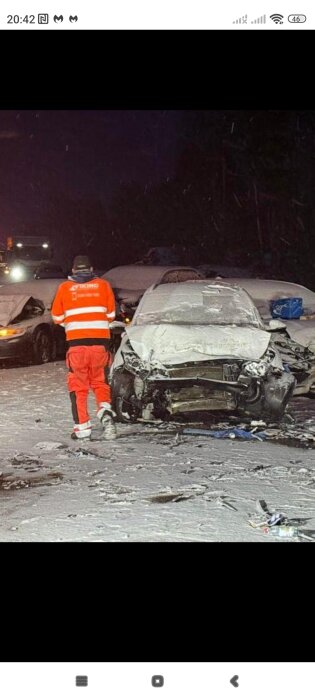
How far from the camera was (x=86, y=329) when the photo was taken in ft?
28.5

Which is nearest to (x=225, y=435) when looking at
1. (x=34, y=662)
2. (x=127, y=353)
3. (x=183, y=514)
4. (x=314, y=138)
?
(x=127, y=353)

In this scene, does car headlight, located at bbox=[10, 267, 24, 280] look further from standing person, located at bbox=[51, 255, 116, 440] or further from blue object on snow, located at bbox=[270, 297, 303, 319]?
standing person, located at bbox=[51, 255, 116, 440]

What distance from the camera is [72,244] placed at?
8962 cm

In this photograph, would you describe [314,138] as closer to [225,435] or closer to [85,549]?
[225,435]

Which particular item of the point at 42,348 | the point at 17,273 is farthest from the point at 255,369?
the point at 17,273

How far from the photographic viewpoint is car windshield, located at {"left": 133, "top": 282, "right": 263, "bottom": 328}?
947 cm

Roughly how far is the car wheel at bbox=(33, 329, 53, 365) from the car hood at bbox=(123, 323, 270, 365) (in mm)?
5131

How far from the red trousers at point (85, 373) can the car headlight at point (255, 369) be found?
1487 millimetres
